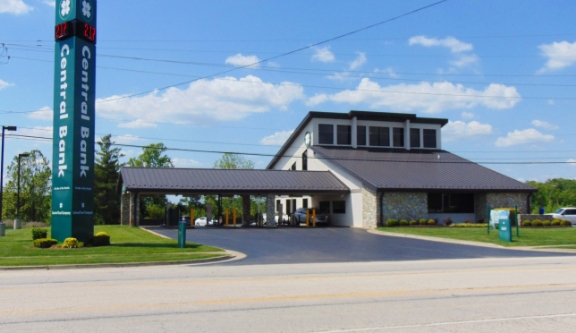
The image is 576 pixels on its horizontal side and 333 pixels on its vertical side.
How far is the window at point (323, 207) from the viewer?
45400 millimetres

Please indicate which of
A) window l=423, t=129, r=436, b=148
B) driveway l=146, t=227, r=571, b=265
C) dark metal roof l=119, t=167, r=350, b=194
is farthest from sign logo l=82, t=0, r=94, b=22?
window l=423, t=129, r=436, b=148

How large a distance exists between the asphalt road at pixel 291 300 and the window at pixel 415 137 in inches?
1420

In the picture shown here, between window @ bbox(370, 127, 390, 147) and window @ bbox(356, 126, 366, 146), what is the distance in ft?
2.41

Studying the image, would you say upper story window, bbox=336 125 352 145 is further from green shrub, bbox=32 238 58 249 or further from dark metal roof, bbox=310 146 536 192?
green shrub, bbox=32 238 58 249

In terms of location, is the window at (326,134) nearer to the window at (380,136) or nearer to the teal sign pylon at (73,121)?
the window at (380,136)

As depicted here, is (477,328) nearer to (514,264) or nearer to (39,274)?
(514,264)

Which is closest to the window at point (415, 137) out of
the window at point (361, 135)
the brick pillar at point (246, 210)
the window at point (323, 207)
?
the window at point (361, 135)

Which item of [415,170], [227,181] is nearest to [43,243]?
[227,181]

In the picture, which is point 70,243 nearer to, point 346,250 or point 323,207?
point 346,250

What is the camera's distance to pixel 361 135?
49188mm

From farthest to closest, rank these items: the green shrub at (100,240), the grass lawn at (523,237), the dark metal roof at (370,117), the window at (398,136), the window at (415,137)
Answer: the window at (415,137), the window at (398,136), the dark metal roof at (370,117), the grass lawn at (523,237), the green shrub at (100,240)

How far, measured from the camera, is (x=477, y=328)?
7477mm

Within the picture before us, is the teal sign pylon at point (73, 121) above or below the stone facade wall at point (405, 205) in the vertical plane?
above

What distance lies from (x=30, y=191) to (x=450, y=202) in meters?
48.3
